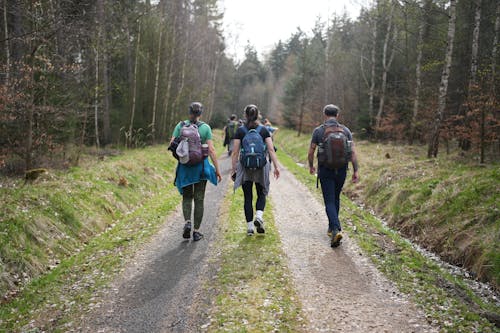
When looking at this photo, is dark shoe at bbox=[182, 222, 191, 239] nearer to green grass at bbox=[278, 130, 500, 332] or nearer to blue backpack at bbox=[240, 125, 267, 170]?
blue backpack at bbox=[240, 125, 267, 170]

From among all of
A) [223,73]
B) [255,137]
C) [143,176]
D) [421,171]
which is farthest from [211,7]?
[255,137]

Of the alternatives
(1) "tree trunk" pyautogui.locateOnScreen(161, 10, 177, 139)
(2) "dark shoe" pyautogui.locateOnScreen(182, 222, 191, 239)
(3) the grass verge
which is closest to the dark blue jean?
(3) the grass verge

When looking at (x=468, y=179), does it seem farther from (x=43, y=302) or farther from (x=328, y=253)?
(x=43, y=302)

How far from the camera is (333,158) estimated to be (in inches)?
265

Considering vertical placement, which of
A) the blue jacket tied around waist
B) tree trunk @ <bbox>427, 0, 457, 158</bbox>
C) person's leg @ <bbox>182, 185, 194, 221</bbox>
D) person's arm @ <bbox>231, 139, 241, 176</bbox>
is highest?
tree trunk @ <bbox>427, 0, 457, 158</bbox>

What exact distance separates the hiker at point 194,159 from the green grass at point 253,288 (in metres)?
0.90

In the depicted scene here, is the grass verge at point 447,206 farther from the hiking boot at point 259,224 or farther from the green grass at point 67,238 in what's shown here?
the green grass at point 67,238

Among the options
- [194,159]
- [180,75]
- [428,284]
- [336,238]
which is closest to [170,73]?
[180,75]

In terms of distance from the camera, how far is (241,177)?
696 cm

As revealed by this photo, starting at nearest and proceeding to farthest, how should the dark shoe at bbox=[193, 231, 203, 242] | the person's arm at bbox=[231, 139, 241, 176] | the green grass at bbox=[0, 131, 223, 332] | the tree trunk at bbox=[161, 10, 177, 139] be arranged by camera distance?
the green grass at bbox=[0, 131, 223, 332] → the person's arm at bbox=[231, 139, 241, 176] → the dark shoe at bbox=[193, 231, 203, 242] → the tree trunk at bbox=[161, 10, 177, 139]

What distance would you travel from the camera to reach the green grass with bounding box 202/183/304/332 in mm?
4199

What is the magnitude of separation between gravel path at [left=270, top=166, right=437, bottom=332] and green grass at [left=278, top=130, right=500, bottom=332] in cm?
20

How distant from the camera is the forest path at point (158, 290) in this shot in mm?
4309

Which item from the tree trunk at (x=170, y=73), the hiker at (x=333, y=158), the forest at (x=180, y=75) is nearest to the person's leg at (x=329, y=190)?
the hiker at (x=333, y=158)
